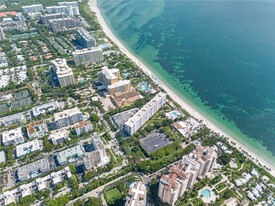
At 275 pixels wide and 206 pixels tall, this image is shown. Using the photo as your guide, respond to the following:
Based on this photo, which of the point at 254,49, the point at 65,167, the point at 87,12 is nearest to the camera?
the point at 65,167

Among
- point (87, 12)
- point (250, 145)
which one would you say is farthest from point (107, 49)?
point (250, 145)

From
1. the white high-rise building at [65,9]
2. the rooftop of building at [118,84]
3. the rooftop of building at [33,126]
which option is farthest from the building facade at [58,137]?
the white high-rise building at [65,9]

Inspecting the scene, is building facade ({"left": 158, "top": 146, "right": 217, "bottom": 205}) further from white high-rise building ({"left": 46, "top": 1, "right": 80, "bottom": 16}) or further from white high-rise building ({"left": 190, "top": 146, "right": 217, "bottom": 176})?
white high-rise building ({"left": 46, "top": 1, "right": 80, "bottom": 16})

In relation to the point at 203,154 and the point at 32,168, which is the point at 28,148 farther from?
the point at 203,154

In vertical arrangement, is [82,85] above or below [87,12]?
below

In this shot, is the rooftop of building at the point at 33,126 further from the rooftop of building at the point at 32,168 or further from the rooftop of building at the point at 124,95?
the rooftop of building at the point at 124,95

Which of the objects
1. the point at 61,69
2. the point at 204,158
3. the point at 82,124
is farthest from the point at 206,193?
the point at 61,69

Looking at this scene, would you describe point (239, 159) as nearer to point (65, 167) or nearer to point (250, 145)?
point (250, 145)
